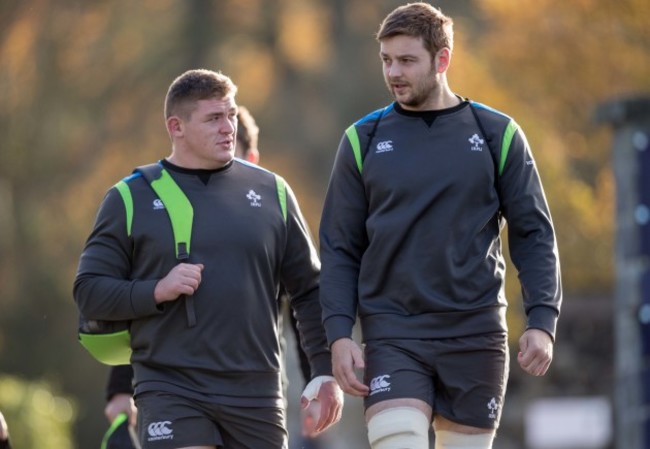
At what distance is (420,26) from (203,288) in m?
1.47

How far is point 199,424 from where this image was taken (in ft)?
24.7

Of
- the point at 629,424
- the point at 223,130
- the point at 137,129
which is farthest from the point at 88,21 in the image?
the point at 223,130

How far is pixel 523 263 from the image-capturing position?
7.54 meters

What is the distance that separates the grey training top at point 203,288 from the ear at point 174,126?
15cm

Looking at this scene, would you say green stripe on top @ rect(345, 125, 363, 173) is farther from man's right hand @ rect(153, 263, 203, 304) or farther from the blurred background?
the blurred background

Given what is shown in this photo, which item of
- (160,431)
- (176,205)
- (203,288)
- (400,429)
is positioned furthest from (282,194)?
(400,429)

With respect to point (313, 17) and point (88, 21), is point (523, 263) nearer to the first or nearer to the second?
point (88, 21)

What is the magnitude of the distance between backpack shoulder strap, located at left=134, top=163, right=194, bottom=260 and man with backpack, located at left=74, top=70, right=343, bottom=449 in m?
0.02

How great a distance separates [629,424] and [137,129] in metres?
14.1


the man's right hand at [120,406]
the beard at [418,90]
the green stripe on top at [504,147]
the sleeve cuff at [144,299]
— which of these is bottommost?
the man's right hand at [120,406]

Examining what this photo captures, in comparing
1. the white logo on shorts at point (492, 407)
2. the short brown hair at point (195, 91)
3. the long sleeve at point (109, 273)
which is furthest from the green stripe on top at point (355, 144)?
the white logo on shorts at point (492, 407)

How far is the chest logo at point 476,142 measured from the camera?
7477 millimetres

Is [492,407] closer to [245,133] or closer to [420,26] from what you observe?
[420,26]

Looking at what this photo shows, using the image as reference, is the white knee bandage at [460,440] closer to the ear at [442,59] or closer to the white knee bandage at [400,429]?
the white knee bandage at [400,429]
